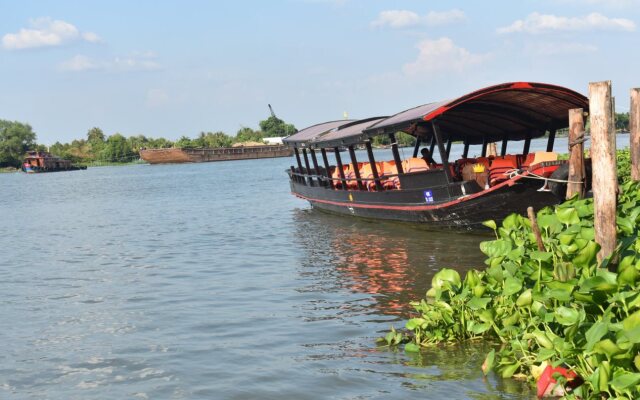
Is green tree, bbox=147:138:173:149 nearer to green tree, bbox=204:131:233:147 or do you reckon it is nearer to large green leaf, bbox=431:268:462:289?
green tree, bbox=204:131:233:147

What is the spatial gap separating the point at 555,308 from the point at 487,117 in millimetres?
12393

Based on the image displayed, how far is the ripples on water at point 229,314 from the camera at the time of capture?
7.67 m

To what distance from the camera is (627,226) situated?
7.82m

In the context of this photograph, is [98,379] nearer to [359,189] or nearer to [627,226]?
[627,226]

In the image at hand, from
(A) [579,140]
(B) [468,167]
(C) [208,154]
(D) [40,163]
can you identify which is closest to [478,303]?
(A) [579,140]

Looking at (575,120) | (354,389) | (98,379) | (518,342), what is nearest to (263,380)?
(354,389)

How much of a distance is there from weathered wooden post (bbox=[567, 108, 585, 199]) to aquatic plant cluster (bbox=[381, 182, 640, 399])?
2.70 metres

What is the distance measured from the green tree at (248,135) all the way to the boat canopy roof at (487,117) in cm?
13011

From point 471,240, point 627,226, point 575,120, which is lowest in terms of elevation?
point 471,240

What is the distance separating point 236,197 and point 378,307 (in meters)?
27.3

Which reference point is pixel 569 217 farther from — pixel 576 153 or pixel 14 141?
pixel 14 141

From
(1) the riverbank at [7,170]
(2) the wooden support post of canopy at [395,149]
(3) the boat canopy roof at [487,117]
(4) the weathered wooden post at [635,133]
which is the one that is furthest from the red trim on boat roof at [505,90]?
(1) the riverbank at [7,170]

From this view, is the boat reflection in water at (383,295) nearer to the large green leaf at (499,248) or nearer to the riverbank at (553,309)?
the riverbank at (553,309)

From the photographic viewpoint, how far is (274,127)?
158 meters
